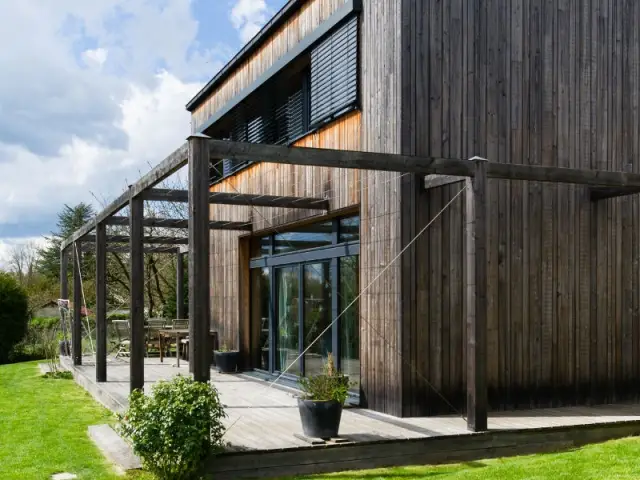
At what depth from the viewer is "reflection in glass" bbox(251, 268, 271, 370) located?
11258 millimetres

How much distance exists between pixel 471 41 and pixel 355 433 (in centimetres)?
421

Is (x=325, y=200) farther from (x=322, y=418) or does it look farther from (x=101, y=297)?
(x=101, y=297)

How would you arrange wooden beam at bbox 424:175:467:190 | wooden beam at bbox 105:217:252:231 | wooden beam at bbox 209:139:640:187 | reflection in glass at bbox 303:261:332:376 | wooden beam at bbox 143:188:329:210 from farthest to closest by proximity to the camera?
wooden beam at bbox 105:217:252:231 → reflection in glass at bbox 303:261:332:376 → wooden beam at bbox 143:188:329:210 → wooden beam at bbox 424:175:467:190 → wooden beam at bbox 209:139:640:187

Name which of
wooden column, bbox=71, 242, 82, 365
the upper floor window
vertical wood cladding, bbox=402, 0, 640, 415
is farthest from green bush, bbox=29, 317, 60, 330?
vertical wood cladding, bbox=402, 0, 640, 415

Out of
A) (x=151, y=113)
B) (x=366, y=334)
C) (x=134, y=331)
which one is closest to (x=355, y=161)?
(x=366, y=334)

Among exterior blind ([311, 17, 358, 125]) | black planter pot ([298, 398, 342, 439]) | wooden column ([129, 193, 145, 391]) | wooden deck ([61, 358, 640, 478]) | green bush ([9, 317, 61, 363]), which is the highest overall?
exterior blind ([311, 17, 358, 125])

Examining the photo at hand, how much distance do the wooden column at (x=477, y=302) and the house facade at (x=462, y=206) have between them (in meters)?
0.77

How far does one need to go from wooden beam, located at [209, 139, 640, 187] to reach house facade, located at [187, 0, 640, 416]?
779 millimetres

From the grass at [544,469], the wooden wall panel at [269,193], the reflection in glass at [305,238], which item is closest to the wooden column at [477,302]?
the grass at [544,469]

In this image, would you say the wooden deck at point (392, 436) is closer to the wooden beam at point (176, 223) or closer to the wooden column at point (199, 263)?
the wooden column at point (199, 263)

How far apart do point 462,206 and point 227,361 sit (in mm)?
5466

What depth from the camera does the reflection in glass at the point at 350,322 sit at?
27.3ft

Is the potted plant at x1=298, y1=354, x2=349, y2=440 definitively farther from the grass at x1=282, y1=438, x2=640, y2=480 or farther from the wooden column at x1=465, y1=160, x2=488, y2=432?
the wooden column at x1=465, y1=160, x2=488, y2=432

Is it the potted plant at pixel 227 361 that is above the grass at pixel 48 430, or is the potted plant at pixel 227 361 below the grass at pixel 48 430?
above
